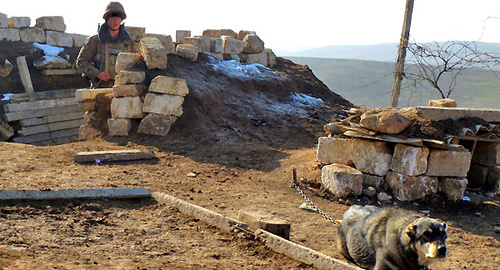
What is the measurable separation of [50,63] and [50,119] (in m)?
2.66

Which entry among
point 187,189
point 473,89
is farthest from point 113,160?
point 473,89

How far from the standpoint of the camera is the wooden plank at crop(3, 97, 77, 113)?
489 inches

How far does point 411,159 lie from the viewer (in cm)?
636

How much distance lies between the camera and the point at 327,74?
38.4 meters

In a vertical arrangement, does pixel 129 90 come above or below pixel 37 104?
above

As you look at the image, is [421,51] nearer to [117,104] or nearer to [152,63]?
[152,63]

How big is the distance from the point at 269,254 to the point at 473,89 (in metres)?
Answer: 27.1

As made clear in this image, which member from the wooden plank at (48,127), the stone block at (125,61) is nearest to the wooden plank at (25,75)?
the wooden plank at (48,127)

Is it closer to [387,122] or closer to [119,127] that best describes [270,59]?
[119,127]

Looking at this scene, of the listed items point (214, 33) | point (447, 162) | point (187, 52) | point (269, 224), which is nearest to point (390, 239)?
point (269, 224)

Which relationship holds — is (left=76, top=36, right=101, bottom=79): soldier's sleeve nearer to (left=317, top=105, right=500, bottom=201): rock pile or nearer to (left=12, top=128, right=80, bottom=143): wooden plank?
(left=12, top=128, right=80, bottom=143): wooden plank

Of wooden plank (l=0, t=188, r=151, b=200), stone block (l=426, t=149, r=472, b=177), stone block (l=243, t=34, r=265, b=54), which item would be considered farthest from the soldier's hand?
stone block (l=426, t=149, r=472, b=177)

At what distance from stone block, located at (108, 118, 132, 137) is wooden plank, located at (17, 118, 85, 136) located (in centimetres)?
483

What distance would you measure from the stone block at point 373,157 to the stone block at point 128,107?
187 inches
